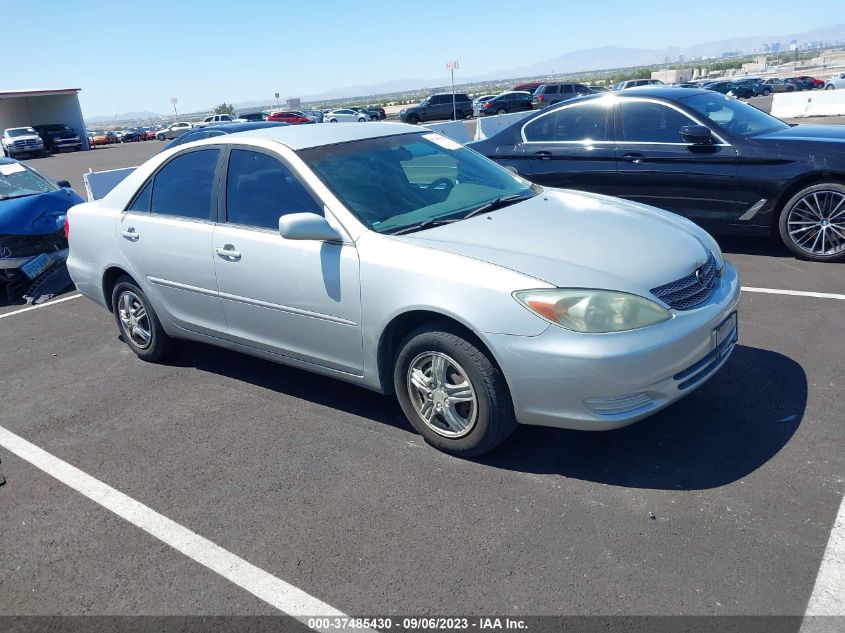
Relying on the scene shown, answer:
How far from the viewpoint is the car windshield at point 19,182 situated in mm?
8250

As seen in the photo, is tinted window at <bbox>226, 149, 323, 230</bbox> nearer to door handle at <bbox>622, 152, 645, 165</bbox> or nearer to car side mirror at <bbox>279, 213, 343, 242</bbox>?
car side mirror at <bbox>279, 213, 343, 242</bbox>

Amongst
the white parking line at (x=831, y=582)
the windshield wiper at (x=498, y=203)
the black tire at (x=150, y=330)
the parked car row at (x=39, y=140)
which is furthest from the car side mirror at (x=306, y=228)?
the parked car row at (x=39, y=140)

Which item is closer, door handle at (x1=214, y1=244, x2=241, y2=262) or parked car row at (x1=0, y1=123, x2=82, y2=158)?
door handle at (x1=214, y1=244, x2=241, y2=262)

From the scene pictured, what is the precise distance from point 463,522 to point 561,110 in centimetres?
578

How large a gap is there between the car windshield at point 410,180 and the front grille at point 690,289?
48.5 inches

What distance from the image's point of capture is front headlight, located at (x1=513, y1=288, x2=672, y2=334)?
3.26 meters

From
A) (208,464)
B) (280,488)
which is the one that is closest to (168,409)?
(208,464)

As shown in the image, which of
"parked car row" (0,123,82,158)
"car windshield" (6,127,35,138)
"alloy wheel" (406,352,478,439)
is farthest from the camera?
"car windshield" (6,127,35,138)

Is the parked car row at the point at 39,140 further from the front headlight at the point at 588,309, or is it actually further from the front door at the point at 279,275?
the front headlight at the point at 588,309

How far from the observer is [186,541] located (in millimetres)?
3258

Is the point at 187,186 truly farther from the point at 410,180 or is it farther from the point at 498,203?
the point at 498,203

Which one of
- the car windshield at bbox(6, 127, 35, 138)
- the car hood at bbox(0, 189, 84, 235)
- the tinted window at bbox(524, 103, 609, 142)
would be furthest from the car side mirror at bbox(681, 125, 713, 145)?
the car windshield at bbox(6, 127, 35, 138)

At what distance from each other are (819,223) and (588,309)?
4444 millimetres

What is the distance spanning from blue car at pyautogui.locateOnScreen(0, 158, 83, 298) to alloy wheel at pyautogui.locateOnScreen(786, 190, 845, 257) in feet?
24.7
